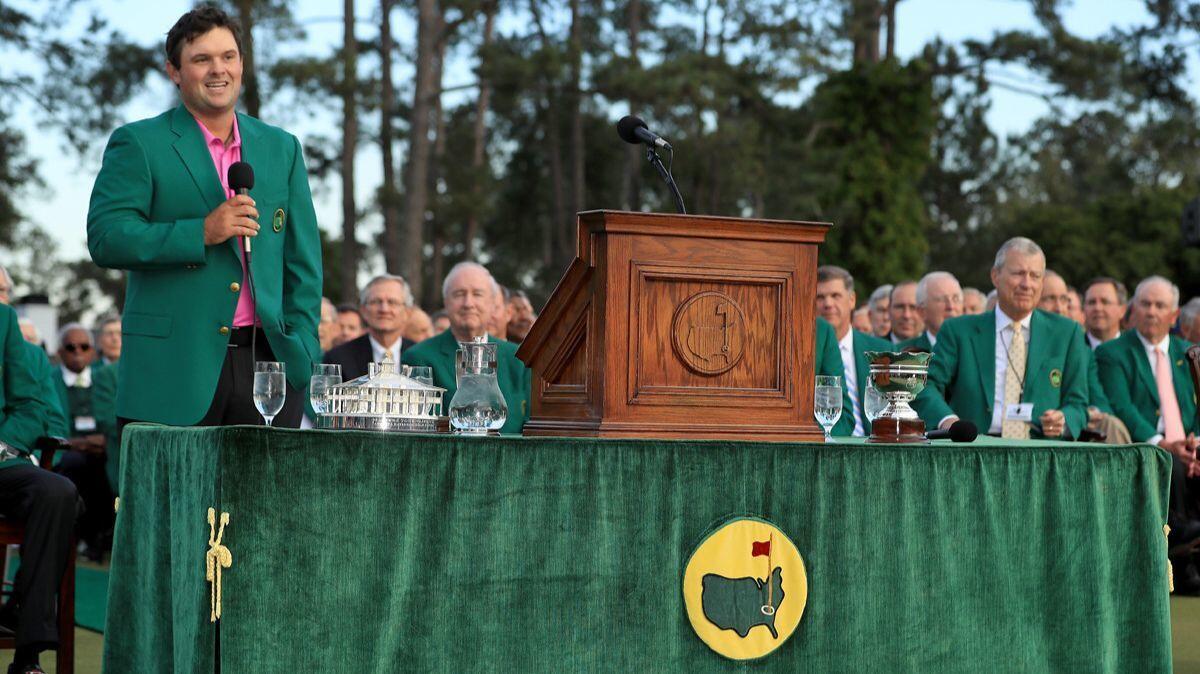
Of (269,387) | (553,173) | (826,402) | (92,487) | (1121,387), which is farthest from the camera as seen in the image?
(553,173)

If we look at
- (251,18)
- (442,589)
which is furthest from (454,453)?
(251,18)

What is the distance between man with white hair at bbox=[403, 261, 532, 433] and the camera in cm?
636

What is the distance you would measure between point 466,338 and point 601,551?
3.77 metres

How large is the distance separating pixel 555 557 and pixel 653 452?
318mm

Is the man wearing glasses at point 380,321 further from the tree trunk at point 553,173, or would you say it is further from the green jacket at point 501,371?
the tree trunk at point 553,173

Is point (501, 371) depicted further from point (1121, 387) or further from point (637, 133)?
point (1121, 387)

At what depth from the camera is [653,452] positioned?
3535 mm

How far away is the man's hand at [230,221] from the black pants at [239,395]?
291 millimetres

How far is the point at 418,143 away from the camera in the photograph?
2184 centimetres

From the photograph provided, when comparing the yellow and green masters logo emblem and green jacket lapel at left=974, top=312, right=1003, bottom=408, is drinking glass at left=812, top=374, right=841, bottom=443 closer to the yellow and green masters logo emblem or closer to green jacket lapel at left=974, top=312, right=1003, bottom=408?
the yellow and green masters logo emblem

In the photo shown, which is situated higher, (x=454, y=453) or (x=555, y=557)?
(x=454, y=453)

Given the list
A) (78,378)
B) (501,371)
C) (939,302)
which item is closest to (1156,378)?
(939,302)

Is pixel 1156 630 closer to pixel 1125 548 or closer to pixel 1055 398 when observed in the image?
pixel 1125 548

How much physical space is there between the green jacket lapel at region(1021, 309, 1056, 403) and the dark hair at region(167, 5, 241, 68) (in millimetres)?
4173
